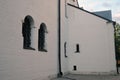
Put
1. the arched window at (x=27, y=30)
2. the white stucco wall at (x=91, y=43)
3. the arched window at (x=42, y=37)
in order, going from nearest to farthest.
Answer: the arched window at (x=27, y=30)
the arched window at (x=42, y=37)
the white stucco wall at (x=91, y=43)

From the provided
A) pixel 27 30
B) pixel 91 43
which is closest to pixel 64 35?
pixel 91 43

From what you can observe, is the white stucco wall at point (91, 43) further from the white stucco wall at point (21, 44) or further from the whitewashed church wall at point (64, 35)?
the white stucco wall at point (21, 44)

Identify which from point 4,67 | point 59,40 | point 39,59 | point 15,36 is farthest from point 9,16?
point 59,40

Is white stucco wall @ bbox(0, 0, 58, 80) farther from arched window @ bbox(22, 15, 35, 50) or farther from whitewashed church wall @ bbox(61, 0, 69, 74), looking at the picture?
whitewashed church wall @ bbox(61, 0, 69, 74)

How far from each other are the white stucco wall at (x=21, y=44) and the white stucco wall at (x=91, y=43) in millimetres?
4534

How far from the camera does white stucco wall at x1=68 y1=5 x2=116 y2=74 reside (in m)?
18.4

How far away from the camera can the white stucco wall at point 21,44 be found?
930 centimetres

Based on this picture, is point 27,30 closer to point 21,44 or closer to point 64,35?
point 21,44

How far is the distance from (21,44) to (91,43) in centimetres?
950

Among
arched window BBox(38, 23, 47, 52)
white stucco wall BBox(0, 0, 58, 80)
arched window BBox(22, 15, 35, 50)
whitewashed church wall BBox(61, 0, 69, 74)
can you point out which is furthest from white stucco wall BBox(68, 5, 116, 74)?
arched window BBox(22, 15, 35, 50)

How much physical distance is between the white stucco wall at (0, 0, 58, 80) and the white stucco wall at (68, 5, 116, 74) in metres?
4.53

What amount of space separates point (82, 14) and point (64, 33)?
281 centimetres

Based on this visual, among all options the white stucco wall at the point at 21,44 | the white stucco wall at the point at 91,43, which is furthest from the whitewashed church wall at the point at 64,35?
the white stucco wall at the point at 21,44

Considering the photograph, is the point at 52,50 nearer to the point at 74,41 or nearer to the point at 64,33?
the point at 64,33
